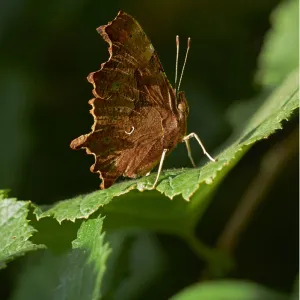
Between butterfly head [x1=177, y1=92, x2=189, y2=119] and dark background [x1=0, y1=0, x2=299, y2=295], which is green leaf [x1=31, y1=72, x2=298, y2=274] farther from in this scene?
dark background [x1=0, y1=0, x2=299, y2=295]

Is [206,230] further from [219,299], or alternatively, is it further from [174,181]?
[174,181]

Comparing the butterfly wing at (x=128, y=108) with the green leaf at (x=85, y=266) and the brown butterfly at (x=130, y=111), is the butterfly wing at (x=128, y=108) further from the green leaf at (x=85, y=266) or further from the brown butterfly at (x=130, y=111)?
the green leaf at (x=85, y=266)

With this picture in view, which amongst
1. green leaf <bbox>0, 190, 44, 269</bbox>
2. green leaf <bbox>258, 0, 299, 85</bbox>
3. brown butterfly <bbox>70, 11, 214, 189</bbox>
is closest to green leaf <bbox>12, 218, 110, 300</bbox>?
green leaf <bbox>0, 190, 44, 269</bbox>

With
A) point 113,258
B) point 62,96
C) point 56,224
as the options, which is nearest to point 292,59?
point 62,96

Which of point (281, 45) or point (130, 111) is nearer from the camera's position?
point (130, 111)

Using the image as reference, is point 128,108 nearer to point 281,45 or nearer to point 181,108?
point 181,108

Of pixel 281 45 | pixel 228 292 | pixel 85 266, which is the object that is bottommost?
pixel 228 292

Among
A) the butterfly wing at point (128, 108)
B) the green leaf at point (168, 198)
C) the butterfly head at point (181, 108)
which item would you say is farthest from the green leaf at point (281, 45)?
the butterfly wing at point (128, 108)

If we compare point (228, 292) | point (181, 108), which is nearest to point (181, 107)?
point (181, 108)

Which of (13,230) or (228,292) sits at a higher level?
(13,230)
